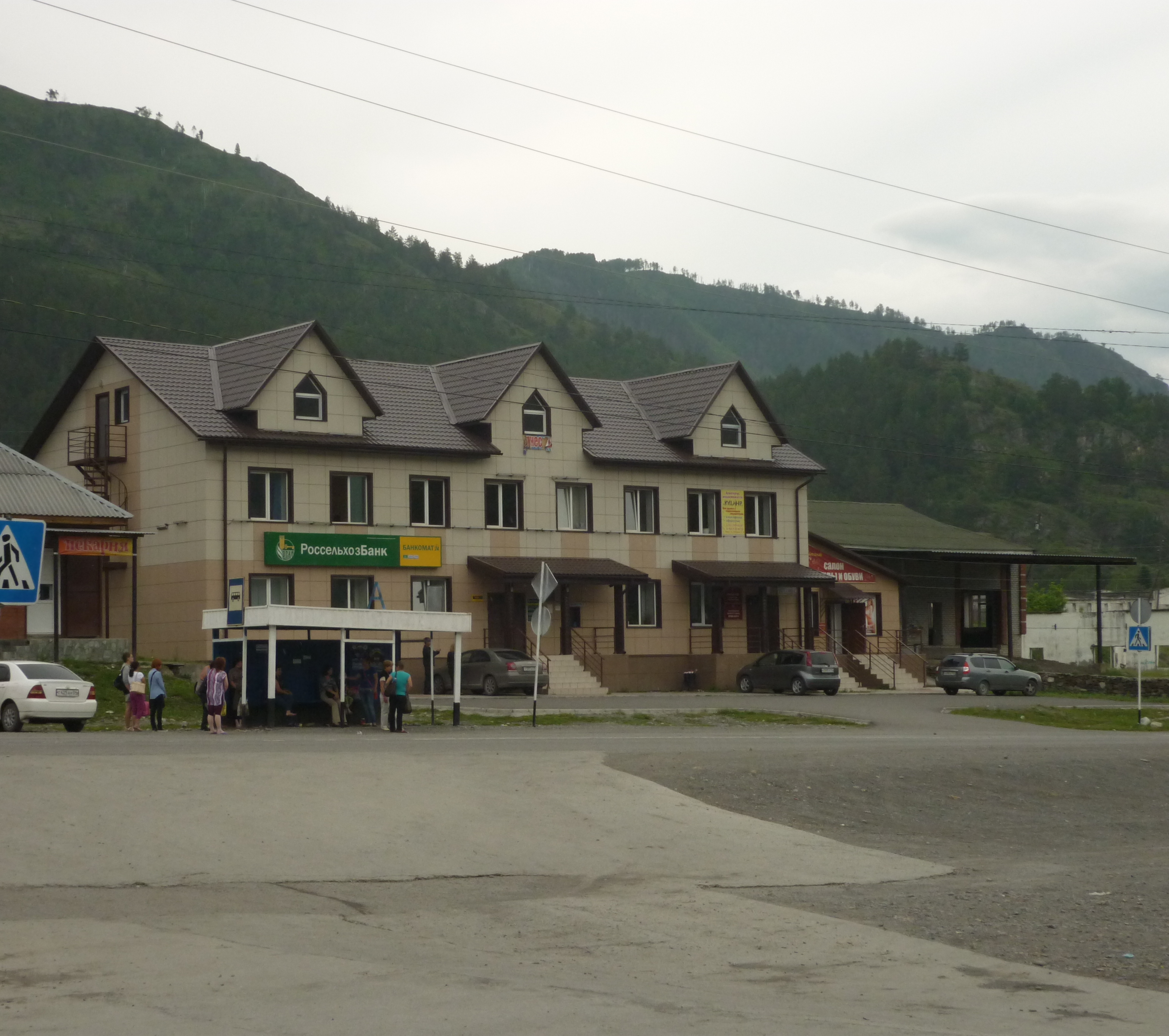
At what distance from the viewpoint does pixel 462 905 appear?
15.2m

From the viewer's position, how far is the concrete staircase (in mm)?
51406

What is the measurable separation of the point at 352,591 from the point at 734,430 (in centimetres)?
1631

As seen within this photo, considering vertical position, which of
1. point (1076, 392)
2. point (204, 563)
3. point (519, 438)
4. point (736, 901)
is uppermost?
point (1076, 392)

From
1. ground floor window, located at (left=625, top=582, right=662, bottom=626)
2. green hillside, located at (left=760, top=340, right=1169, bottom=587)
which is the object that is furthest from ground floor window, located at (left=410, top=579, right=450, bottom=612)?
green hillside, located at (left=760, top=340, right=1169, bottom=587)

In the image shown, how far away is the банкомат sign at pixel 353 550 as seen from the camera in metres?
49.6

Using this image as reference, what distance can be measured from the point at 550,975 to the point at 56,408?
47.7 metres

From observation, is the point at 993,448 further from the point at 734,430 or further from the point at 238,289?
the point at 734,430

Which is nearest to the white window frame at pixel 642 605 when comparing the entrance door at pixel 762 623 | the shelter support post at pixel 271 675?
the entrance door at pixel 762 623

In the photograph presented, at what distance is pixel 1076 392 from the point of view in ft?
513

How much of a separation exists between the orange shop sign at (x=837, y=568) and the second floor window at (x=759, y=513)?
8.07 feet

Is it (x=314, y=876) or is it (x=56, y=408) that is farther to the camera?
(x=56, y=408)

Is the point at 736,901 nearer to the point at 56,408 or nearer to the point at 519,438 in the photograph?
the point at 519,438

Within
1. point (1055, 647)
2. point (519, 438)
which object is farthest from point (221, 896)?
point (1055, 647)

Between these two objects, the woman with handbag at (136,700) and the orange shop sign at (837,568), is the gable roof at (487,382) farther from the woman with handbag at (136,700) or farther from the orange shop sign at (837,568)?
the woman with handbag at (136,700)
